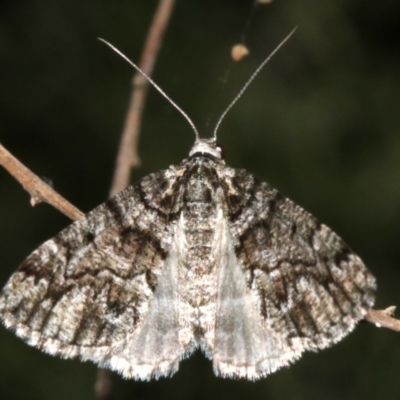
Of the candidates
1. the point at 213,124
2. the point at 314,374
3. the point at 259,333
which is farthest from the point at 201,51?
the point at 259,333

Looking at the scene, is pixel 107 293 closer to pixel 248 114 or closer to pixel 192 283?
pixel 192 283

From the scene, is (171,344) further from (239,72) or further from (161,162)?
(239,72)

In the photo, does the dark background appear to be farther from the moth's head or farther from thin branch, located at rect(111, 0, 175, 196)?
the moth's head

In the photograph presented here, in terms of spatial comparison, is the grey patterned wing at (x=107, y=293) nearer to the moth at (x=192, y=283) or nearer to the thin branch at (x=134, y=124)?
the moth at (x=192, y=283)

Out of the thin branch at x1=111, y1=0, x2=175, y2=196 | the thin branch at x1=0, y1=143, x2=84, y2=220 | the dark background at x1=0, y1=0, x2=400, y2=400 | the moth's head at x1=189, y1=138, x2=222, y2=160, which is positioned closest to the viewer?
the thin branch at x1=0, y1=143, x2=84, y2=220

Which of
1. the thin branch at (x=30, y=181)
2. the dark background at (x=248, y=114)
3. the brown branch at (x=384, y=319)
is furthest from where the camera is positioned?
the dark background at (x=248, y=114)

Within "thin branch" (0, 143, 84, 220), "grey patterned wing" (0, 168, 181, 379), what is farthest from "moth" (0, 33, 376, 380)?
"thin branch" (0, 143, 84, 220)

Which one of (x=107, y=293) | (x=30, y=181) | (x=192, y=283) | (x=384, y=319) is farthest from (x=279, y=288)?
(x=30, y=181)

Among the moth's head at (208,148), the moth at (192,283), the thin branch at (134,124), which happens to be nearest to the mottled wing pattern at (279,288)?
the moth at (192,283)
